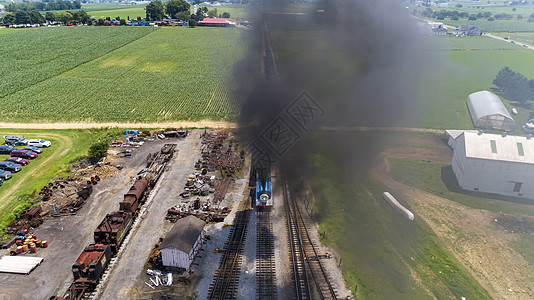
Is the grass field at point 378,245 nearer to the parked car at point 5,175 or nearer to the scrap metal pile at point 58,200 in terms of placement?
the scrap metal pile at point 58,200

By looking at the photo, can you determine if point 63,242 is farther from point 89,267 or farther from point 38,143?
point 38,143

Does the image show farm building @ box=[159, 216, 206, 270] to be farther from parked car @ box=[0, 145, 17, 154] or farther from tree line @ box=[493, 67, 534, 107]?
tree line @ box=[493, 67, 534, 107]

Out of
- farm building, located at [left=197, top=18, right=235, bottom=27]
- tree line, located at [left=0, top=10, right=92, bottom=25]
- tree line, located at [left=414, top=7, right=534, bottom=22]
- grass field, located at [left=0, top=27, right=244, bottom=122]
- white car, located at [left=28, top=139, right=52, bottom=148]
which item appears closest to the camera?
white car, located at [left=28, top=139, right=52, bottom=148]

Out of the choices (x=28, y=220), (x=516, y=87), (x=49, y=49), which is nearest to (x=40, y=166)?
(x=28, y=220)

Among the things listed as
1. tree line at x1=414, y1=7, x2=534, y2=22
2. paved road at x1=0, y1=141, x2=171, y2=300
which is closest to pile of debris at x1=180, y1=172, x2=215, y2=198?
paved road at x1=0, y1=141, x2=171, y2=300

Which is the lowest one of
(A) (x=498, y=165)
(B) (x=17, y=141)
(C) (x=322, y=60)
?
(B) (x=17, y=141)

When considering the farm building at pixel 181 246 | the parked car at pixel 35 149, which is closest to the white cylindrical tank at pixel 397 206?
the farm building at pixel 181 246
